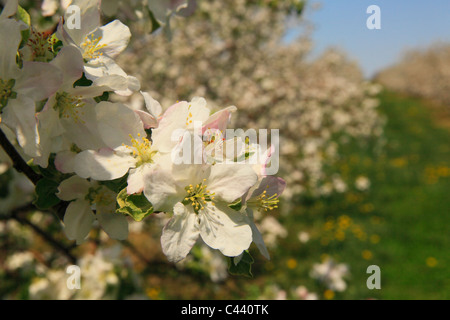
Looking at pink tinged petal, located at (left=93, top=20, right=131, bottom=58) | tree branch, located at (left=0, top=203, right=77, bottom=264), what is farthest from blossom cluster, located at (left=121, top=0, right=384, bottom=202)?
pink tinged petal, located at (left=93, top=20, right=131, bottom=58)

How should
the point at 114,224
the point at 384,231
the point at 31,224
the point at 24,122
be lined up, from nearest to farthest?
the point at 24,122, the point at 114,224, the point at 31,224, the point at 384,231

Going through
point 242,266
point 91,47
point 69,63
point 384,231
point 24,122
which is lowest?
point 384,231

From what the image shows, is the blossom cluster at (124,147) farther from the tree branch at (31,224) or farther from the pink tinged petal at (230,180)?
the tree branch at (31,224)

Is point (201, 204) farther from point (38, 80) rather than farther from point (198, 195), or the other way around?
point (38, 80)

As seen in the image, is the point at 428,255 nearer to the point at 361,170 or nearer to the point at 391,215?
A: the point at 391,215

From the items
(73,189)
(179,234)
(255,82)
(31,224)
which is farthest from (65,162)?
(255,82)

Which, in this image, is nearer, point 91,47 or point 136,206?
point 136,206

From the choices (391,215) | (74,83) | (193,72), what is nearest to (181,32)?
(193,72)

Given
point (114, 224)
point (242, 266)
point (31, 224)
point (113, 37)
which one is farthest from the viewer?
point (31, 224)
